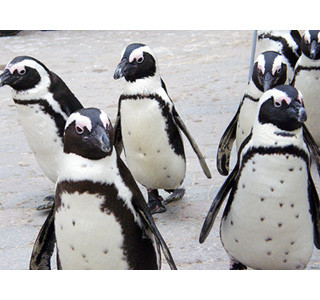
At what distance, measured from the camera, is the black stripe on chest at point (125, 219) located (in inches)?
66.7

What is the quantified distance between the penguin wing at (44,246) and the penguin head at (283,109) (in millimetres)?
673

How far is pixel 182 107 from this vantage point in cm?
427

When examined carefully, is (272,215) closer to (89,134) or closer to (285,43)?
(89,134)

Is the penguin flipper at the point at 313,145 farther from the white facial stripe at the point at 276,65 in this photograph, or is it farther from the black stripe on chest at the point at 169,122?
the black stripe on chest at the point at 169,122

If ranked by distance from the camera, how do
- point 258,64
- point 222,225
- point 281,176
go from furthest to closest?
point 258,64, point 222,225, point 281,176

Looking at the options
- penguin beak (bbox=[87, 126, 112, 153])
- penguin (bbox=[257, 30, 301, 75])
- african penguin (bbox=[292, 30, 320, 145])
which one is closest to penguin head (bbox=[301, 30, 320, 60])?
african penguin (bbox=[292, 30, 320, 145])

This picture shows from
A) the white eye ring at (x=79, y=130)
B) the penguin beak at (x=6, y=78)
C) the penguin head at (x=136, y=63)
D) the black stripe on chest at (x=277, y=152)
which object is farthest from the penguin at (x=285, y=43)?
the white eye ring at (x=79, y=130)

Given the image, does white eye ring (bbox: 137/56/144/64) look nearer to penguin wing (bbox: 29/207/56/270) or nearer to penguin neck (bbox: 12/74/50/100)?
penguin neck (bbox: 12/74/50/100)

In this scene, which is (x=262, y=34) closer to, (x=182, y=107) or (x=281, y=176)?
(x=182, y=107)

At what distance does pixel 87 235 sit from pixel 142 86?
950 mm

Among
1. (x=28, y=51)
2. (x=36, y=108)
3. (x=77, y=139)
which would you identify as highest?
(x=77, y=139)

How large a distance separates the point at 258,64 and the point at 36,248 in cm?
112

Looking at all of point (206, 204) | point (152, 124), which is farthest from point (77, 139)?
point (206, 204)

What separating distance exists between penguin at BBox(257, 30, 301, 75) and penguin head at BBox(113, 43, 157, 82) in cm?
89
